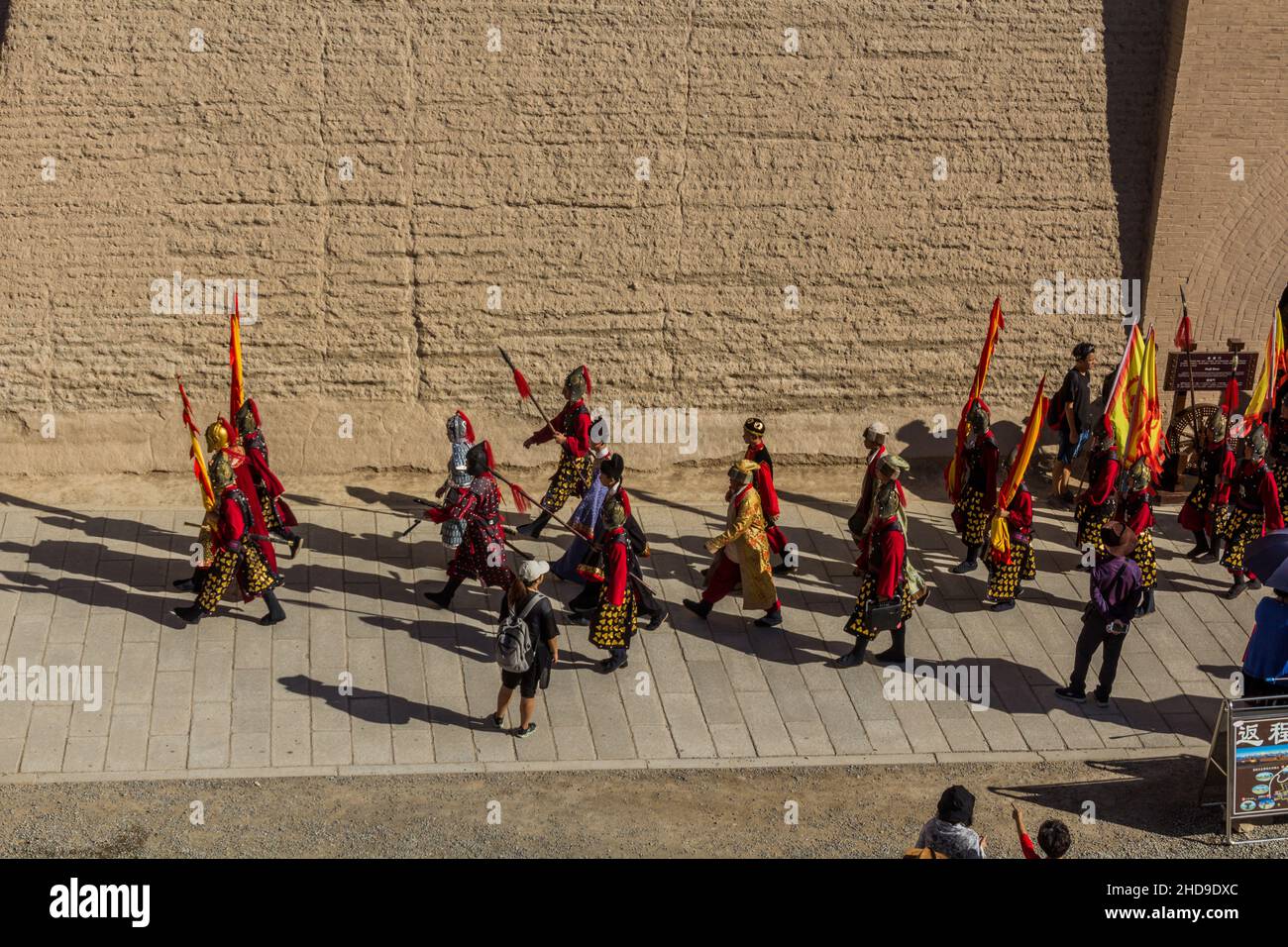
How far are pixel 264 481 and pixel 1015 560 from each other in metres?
6.51

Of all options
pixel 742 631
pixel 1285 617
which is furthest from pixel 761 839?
pixel 1285 617

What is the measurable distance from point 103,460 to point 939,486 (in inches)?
330

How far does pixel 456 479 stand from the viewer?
13586 millimetres

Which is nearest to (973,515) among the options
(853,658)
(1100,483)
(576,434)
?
(1100,483)

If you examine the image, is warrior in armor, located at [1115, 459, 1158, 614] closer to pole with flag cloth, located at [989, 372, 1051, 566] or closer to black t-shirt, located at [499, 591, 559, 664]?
pole with flag cloth, located at [989, 372, 1051, 566]

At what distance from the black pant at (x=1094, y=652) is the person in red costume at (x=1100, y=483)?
1.79 m

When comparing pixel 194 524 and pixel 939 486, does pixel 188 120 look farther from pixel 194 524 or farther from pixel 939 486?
pixel 939 486

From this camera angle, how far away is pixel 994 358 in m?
17.2

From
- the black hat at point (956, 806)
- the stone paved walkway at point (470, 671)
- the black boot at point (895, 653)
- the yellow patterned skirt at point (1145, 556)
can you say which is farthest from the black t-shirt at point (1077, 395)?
the black hat at point (956, 806)

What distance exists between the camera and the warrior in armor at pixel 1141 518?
13406 mm

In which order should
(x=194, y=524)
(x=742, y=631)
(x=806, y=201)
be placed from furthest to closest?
(x=806, y=201) → (x=194, y=524) → (x=742, y=631)

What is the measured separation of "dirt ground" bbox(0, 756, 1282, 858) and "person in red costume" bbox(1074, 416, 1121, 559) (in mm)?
3167

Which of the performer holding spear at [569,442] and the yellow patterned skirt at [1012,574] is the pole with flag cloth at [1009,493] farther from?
the performer holding spear at [569,442]

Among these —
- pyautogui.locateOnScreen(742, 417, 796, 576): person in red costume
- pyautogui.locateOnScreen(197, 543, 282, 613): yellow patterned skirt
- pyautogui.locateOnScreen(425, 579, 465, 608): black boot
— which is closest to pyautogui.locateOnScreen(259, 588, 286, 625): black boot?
pyautogui.locateOnScreen(197, 543, 282, 613): yellow patterned skirt
